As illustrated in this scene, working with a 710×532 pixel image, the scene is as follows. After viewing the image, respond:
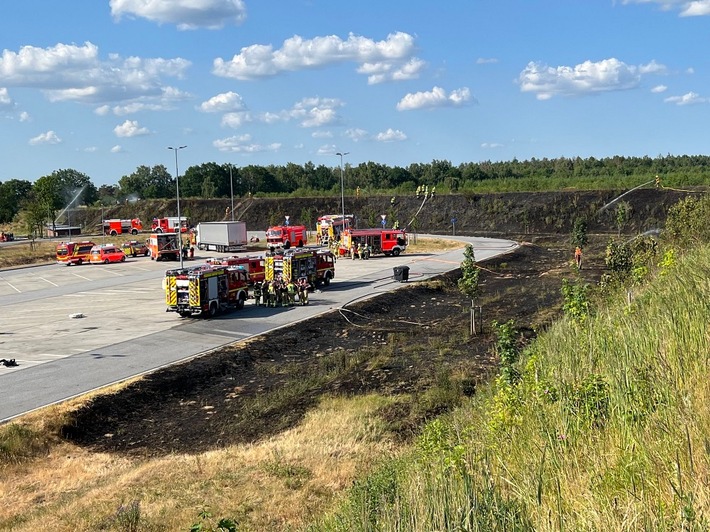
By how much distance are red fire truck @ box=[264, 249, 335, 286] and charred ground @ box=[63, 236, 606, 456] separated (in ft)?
19.4

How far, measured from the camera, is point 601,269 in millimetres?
46781

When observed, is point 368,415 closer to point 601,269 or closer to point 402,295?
point 402,295

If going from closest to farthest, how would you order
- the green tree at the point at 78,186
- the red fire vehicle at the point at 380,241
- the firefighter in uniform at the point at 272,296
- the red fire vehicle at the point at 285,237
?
the firefighter in uniform at the point at 272,296 < the red fire vehicle at the point at 380,241 < the red fire vehicle at the point at 285,237 < the green tree at the point at 78,186

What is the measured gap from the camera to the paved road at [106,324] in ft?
74.9

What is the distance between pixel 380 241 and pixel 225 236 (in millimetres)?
18603

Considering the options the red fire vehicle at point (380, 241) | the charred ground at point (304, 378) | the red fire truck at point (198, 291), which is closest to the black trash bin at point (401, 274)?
the charred ground at point (304, 378)

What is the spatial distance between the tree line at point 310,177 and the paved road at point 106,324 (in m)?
59.7

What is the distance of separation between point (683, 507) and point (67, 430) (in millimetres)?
17437

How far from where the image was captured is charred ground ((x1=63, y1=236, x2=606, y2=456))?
59.5 ft

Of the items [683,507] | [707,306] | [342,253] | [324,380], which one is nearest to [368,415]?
[324,380]

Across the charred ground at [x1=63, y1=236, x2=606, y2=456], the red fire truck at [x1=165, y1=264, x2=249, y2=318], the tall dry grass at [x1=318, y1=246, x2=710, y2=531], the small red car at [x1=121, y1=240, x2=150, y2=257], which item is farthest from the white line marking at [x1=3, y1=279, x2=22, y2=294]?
the tall dry grass at [x1=318, y1=246, x2=710, y2=531]

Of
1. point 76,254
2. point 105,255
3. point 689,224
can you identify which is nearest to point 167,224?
point 76,254

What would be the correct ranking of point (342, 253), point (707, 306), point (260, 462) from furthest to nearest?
point (342, 253) → point (260, 462) → point (707, 306)

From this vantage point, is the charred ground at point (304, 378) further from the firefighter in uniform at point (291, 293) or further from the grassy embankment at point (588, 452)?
the grassy embankment at point (588, 452)
